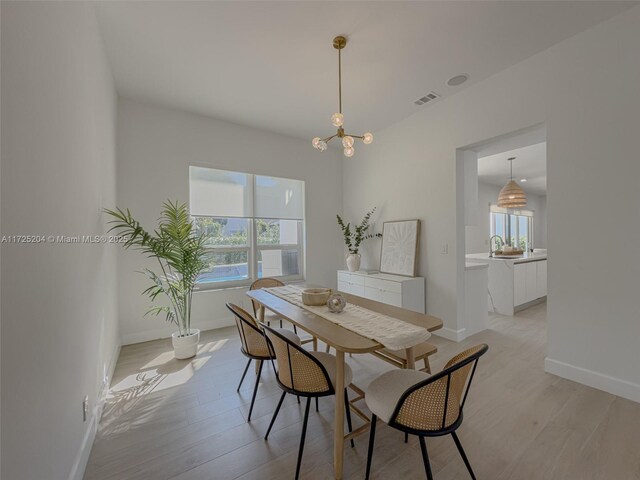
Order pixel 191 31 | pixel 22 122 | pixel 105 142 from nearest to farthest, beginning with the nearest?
pixel 22 122
pixel 191 31
pixel 105 142

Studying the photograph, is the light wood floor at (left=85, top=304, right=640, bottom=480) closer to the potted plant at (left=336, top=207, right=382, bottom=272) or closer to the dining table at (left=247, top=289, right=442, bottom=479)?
the dining table at (left=247, top=289, right=442, bottom=479)

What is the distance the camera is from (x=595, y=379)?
2236 millimetres

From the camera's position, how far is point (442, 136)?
3.39 metres

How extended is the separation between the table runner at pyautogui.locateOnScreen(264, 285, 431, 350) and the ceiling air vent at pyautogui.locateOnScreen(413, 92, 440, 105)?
2774 mm

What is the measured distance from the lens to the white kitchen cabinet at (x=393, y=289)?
345 centimetres

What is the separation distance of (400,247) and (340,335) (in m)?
2.73

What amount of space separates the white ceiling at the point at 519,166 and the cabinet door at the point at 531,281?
76.9 inches

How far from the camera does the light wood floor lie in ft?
4.87

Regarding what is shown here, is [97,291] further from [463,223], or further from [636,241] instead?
[636,241]

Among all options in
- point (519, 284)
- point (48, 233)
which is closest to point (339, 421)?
point (48, 233)

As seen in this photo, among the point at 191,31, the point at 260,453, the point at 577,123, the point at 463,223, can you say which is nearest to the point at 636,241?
the point at 577,123

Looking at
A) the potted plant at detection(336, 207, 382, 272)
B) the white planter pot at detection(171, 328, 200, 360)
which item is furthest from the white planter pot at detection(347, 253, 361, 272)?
the white planter pot at detection(171, 328, 200, 360)

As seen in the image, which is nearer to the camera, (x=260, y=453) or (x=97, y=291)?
(x=260, y=453)

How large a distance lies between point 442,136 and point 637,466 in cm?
323
